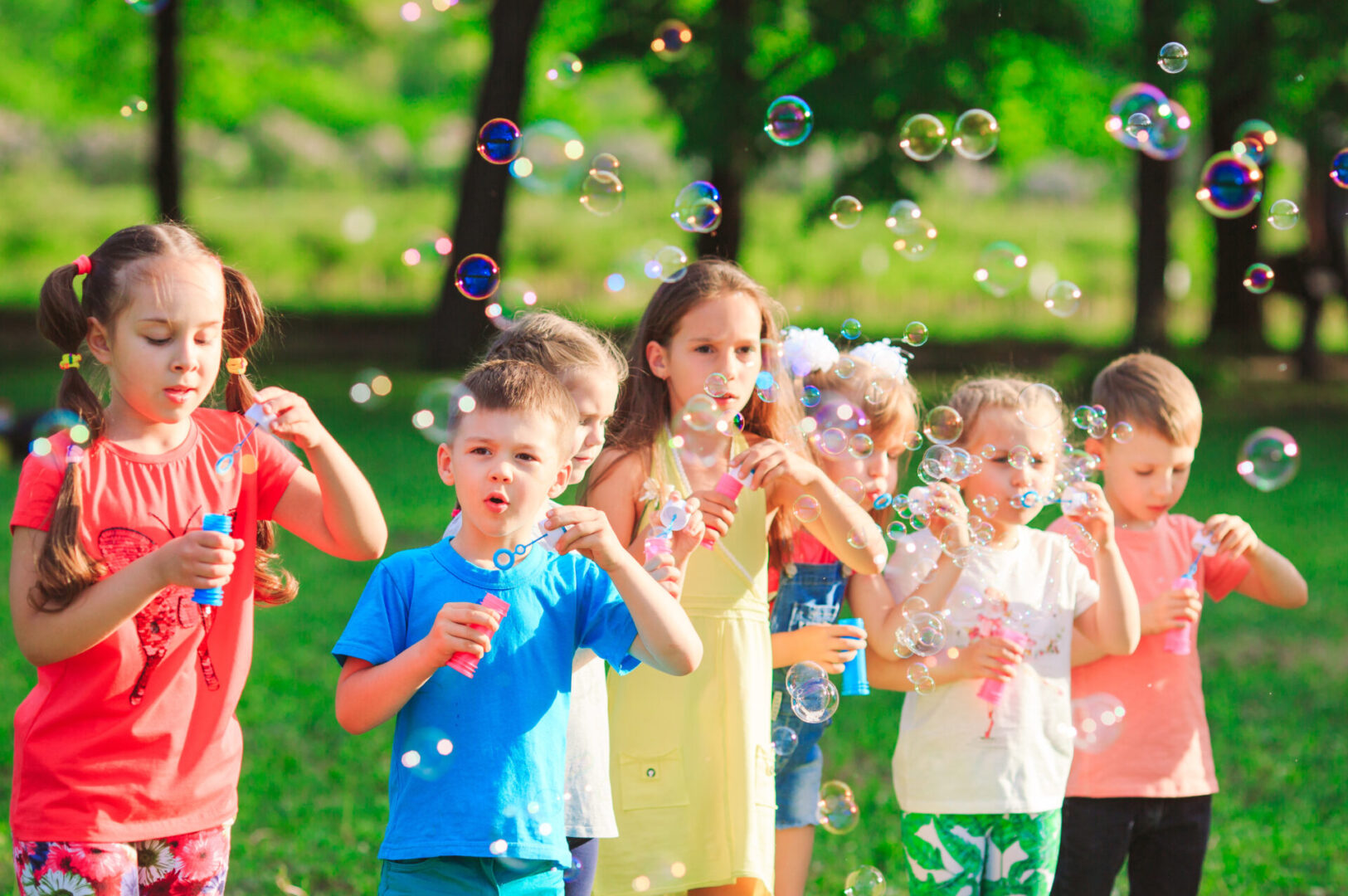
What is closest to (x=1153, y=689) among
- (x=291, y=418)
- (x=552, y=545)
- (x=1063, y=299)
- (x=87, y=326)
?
(x=1063, y=299)

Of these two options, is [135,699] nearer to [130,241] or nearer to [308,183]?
[130,241]

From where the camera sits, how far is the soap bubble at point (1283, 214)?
141 inches

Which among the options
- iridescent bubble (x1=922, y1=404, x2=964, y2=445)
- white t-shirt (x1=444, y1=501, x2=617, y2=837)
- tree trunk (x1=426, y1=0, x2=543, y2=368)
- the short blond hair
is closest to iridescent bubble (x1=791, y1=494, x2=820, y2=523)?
iridescent bubble (x1=922, y1=404, x2=964, y2=445)

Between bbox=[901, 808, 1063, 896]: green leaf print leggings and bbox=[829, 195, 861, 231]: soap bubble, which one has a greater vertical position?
bbox=[829, 195, 861, 231]: soap bubble

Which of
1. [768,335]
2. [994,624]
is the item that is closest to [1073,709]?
[994,624]

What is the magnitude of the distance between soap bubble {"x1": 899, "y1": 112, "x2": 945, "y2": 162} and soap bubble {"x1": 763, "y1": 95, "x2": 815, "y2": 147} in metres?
0.34

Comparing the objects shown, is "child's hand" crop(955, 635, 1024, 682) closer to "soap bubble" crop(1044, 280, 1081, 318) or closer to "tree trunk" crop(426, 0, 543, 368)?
"soap bubble" crop(1044, 280, 1081, 318)

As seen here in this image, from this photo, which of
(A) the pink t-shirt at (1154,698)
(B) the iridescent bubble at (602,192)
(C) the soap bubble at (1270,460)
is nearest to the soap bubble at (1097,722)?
(A) the pink t-shirt at (1154,698)

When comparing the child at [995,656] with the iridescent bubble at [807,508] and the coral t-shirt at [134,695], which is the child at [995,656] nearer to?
the iridescent bubble at [807,508]

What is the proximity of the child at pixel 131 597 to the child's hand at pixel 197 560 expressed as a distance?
2 centimetres

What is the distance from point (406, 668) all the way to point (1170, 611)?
5.35ft

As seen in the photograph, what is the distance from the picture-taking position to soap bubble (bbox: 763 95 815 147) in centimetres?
375

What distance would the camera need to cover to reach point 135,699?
233cm

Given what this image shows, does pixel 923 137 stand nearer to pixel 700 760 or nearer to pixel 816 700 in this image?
pixel 816 700
